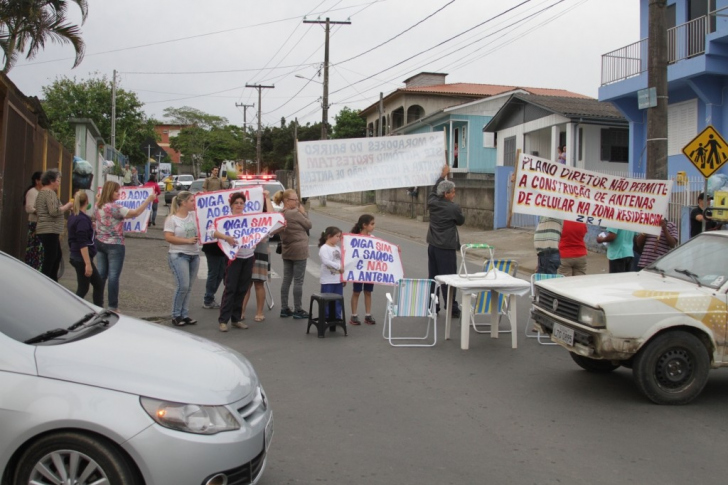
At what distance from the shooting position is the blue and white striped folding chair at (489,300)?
930cm

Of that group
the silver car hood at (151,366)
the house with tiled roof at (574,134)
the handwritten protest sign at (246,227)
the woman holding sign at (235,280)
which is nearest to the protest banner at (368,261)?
the handwritten protest sign at (246,227)

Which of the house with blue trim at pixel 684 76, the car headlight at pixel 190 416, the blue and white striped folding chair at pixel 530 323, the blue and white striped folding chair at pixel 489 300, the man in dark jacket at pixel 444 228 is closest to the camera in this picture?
the car headlight at pixel 190 416

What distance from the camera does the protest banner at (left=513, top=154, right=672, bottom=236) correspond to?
934 cm

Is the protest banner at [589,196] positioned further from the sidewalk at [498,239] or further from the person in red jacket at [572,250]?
the sidewalk at [498,239]

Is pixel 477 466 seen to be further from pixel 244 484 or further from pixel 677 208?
pixel 677 208

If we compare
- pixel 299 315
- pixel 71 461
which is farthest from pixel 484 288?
pixel 71 461

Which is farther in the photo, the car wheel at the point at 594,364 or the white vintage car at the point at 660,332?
the car wheel at the point at 594,364

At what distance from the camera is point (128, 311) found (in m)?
10.4

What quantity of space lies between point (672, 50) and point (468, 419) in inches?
703

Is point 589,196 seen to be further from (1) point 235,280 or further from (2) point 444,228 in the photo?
(1) point 235,280

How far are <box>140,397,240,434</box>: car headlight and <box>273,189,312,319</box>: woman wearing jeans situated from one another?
635 cm

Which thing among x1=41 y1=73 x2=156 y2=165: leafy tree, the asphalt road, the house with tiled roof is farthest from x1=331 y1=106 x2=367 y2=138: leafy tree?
the asphalt road

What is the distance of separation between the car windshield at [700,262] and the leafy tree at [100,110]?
3525cm

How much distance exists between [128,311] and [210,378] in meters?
6.83
